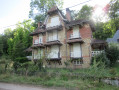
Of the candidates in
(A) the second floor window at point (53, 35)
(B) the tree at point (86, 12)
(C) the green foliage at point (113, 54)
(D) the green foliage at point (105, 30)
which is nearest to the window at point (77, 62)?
(C) the green foliage at point (113, 54)

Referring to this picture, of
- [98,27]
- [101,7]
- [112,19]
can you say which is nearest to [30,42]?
[98,27]

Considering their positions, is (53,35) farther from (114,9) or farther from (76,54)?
(114,9)

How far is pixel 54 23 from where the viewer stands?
60.8 ft

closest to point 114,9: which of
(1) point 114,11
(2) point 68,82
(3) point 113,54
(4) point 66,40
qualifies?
(1) point 114,11

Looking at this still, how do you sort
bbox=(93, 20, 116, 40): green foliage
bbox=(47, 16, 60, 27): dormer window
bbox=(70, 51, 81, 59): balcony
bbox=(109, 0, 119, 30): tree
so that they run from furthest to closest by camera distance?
bbox=(93, 20, 116, 40): green foliage
bbox=(109, 0, 119, 30): tree
bbox=(47, 16, 60, 27): dormer window
bbox=(70, 51, 81, 59): balcony

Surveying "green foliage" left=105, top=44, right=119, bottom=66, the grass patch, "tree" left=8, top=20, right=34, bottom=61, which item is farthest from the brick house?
"tree" left=8, top=20, right=34, bottom=61

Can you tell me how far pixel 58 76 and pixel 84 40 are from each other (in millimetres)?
8907

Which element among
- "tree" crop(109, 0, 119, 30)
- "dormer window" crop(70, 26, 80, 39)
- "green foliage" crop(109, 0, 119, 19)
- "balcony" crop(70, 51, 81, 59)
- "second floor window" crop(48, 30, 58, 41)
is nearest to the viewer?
"balcony" crop(70, 51, 81, 59)

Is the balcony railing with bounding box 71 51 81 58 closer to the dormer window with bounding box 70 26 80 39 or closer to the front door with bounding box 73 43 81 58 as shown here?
the front door with bounding box 73 43 81 58

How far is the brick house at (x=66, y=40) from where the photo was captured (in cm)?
1527

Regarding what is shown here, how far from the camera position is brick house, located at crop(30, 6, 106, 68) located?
15.3 m

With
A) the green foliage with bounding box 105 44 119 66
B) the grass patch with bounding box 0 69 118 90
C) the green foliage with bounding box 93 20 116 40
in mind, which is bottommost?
the grass patch with bounding box 0 69 118 90

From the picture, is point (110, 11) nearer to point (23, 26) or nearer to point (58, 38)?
point (58, 38)

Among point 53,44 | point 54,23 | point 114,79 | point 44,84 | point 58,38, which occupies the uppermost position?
point 54,23
